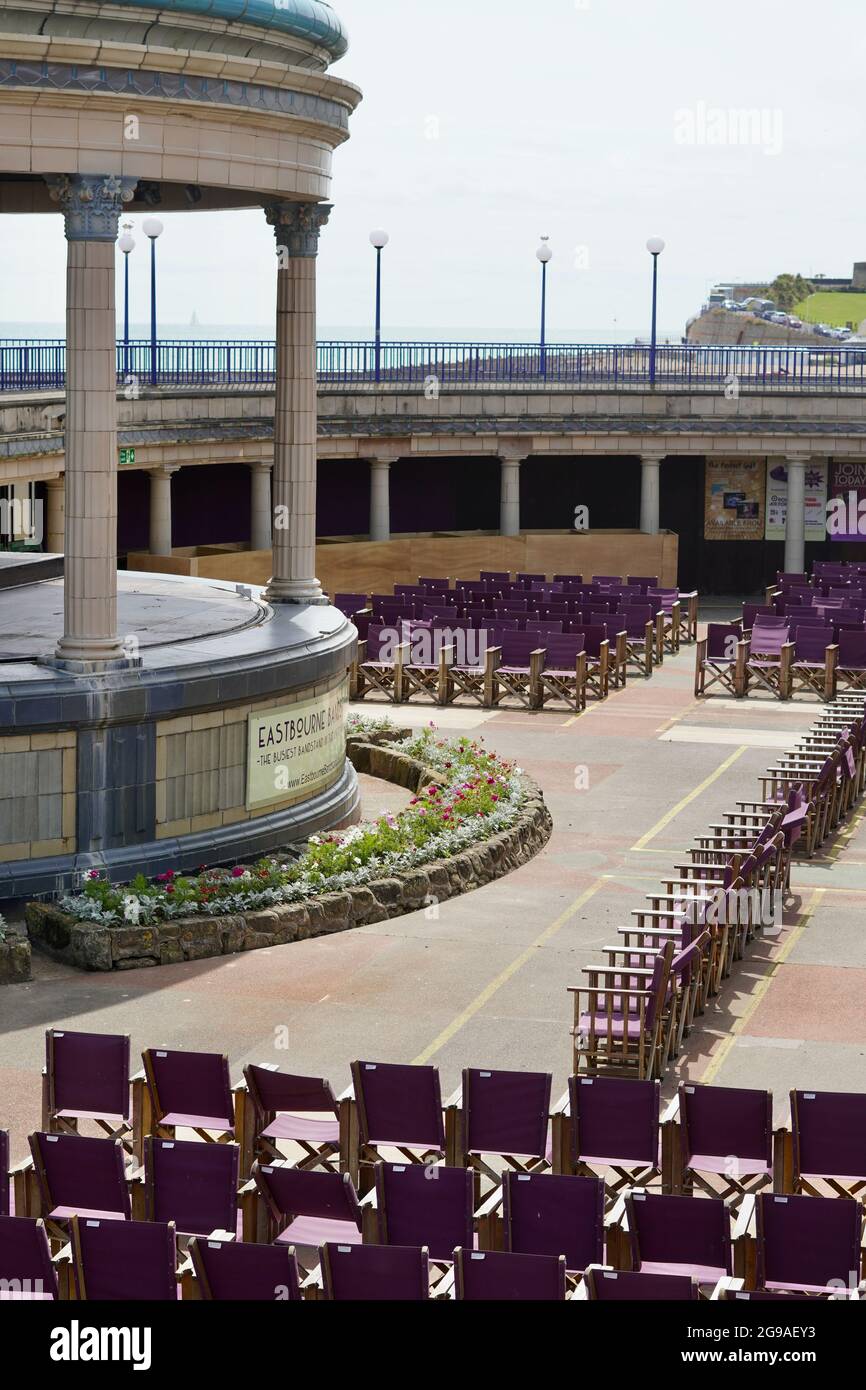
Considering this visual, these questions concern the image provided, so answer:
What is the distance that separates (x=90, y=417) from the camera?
1784 cm

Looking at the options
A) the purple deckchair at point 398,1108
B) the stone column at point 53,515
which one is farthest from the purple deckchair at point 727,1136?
the stone column at point 53,515

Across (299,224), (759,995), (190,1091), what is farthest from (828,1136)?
(299,224)

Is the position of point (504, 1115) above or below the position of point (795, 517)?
below

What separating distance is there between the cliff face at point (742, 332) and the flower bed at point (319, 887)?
325 ft

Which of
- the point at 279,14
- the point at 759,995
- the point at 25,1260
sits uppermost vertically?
the point at 279,14

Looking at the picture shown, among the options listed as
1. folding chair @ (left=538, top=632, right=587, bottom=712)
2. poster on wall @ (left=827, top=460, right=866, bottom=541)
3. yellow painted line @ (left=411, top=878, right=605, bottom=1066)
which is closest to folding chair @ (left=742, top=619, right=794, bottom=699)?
folding chair @ (left=538, top=632, right=587, bottom=712)

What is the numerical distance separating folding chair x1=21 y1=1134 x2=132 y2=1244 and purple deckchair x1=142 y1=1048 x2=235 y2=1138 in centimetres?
124

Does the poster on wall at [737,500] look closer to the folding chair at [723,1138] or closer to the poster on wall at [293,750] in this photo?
the poster on wall at [293,750]

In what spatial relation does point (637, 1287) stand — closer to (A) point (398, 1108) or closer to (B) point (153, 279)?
(A) point (398, 1108)

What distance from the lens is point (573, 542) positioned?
1649 inches

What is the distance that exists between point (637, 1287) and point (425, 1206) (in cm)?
177

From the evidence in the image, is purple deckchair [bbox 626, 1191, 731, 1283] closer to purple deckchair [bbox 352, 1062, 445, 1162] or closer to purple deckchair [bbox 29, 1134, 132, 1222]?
purple deckchair [bbox 352, 1062, 445, 1162]

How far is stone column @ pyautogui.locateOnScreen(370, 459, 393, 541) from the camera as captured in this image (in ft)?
134
